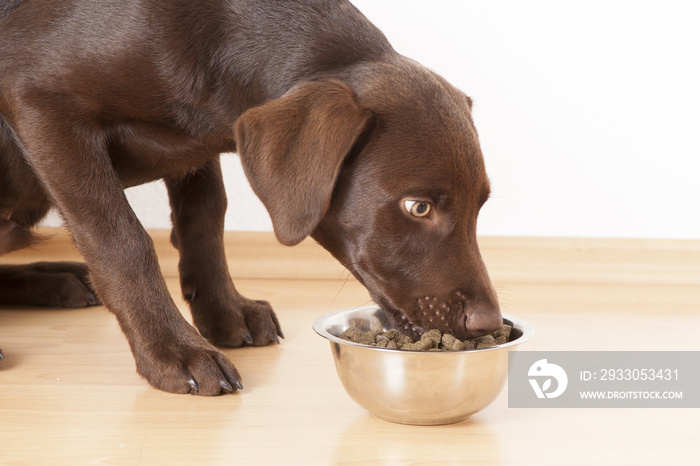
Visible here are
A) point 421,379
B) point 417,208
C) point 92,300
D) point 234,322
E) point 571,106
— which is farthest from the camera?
point 571,106

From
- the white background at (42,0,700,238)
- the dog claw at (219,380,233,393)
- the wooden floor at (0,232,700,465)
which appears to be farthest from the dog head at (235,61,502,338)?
the white background at (42,0,700,238)

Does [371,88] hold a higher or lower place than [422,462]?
Result: higher

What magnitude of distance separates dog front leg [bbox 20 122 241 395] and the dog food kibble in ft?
0.98

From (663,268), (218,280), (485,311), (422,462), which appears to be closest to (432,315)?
(485,311)

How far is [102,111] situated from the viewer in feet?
5.96

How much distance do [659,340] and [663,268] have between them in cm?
75

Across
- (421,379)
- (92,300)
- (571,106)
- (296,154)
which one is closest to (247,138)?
(296,154)

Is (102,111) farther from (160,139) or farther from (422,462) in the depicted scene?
(422,462)

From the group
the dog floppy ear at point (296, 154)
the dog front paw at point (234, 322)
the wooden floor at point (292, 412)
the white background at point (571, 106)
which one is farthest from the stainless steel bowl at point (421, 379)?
the white background at point (571, 106)

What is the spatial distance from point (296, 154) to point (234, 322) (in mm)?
746

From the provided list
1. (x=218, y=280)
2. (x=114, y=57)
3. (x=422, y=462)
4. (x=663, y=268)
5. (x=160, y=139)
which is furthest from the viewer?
(x=663, y=268)

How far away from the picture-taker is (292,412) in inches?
66.7

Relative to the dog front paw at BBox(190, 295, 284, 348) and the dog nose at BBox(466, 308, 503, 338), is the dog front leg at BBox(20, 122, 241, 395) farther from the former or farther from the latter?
the dog nose at BBox(466, 308, 503, 338)

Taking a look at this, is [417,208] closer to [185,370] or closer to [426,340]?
[426,340]
